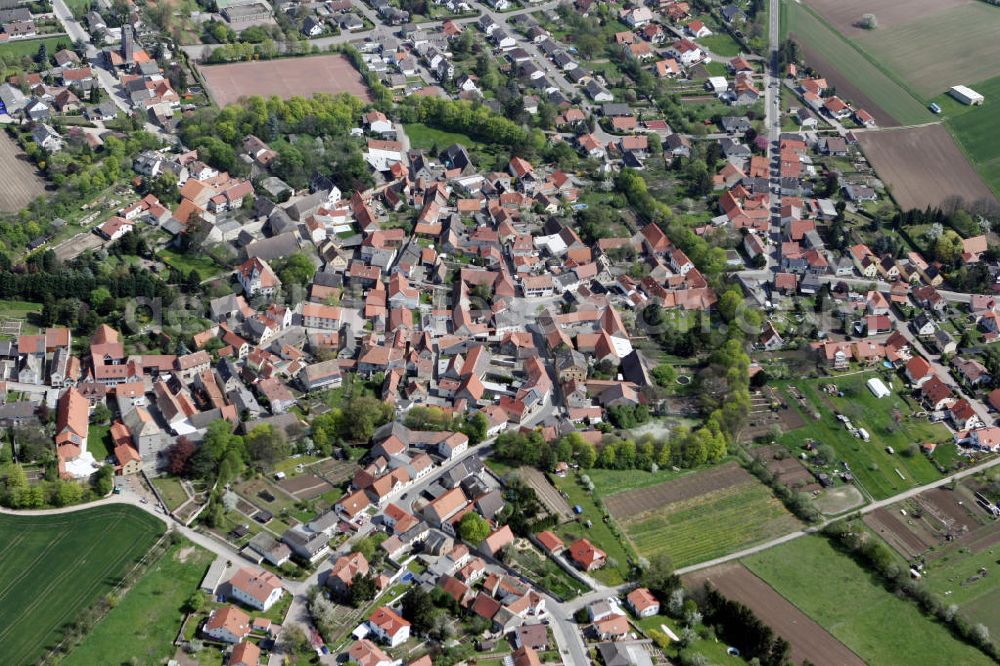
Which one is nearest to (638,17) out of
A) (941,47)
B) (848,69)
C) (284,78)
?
(848,69)

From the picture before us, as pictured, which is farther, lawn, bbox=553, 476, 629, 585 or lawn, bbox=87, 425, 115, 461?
lawn, bbox=87, 425, 115, 461

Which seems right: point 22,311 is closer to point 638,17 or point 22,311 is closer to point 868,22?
point 638,17

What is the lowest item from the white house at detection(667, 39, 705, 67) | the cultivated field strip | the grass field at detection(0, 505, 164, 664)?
the white house at detection(667, 39, 705, 67)

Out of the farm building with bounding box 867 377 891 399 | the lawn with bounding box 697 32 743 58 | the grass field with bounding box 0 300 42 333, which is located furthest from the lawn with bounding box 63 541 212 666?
the lawn with bounding box 697 32 743 58

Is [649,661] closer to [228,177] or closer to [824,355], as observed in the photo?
[824,355]

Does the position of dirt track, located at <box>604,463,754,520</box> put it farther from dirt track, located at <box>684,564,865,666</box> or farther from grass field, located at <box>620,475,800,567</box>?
dirt track, located at <box>684,564,865,666</box>

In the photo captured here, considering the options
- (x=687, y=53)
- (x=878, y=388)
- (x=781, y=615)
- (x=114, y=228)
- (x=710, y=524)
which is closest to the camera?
(x=781, y=615)
